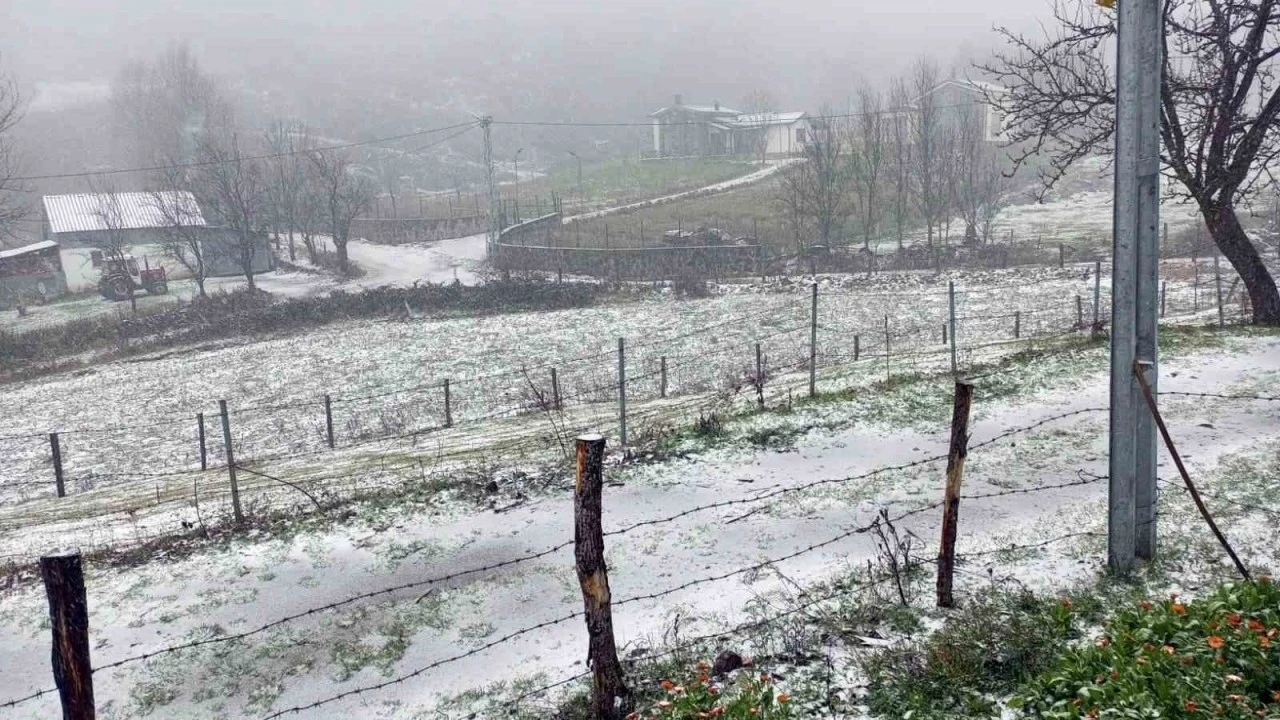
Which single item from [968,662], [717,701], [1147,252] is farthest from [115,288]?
[1147,252]

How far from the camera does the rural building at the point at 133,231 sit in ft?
160

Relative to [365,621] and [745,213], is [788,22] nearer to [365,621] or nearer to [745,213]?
[745,213]

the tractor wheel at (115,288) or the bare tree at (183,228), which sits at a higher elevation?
the bare tree at (183,228)

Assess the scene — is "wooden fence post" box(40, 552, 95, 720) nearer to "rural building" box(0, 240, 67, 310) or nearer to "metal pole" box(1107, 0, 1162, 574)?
"metal pole" box(1107, 0, 1162, 574)

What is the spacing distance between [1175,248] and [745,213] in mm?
23804

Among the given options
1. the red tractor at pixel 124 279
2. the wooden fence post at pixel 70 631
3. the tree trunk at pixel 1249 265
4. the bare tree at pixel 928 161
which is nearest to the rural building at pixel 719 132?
the bare tree at pixel 928 161

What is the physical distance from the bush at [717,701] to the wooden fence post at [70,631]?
2.82 metres

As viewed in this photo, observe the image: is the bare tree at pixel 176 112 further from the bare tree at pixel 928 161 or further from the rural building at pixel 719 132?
the bare tree at pixel 928 161

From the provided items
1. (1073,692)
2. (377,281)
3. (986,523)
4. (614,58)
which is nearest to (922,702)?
(1073,692)

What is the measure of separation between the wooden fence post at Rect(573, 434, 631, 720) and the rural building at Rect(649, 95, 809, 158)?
86848 millimetres

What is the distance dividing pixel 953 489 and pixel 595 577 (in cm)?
275

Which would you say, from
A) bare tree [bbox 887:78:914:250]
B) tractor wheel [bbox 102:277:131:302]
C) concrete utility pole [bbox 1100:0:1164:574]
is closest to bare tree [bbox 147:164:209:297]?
tractor wheel [bbox 102:277:131:302]

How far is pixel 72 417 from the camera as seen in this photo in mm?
23312

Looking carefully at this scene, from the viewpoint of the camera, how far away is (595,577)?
17.2 feet
